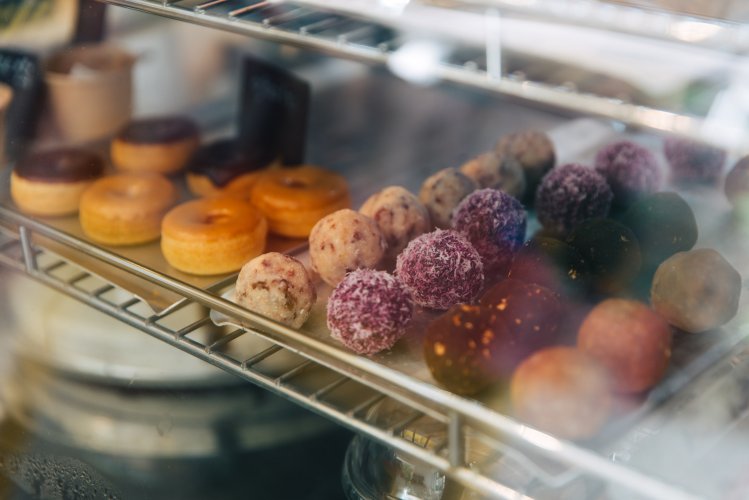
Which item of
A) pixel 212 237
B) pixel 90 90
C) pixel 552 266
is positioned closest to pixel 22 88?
pixel 90 90

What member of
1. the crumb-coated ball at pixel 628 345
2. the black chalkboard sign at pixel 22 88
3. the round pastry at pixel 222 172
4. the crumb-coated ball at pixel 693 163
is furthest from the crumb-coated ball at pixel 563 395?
the black chalkboard sign at pixel 22 88

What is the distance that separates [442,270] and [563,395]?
0.80ft

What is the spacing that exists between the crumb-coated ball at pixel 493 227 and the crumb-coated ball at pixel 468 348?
0.24 meters

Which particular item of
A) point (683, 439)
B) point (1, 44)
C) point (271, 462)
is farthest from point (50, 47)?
point (683, 439)

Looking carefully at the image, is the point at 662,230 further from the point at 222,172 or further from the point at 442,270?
the point at 222,172

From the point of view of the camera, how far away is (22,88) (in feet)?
5.05

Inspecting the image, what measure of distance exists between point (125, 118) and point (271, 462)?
2.70 ft

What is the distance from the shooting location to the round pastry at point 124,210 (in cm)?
129

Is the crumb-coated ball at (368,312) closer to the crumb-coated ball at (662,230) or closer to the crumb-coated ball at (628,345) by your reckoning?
the crumb-coated ball at (628,345)

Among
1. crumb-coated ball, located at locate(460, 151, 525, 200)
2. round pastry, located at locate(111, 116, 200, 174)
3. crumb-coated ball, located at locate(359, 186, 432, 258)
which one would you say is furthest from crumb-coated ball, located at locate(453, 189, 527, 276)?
round pastry, located at locate(111, 116, 200, 174)

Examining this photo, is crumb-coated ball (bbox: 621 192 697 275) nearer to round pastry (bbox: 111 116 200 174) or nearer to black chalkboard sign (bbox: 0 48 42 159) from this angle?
round pastry (bbox: 111 116 200 174)

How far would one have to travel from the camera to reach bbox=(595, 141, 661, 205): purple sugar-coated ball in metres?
1.25

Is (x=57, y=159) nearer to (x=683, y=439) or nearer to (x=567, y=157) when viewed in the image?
(x=567, y=157)

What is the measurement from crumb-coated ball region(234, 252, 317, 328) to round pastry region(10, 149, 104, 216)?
0.53 m
